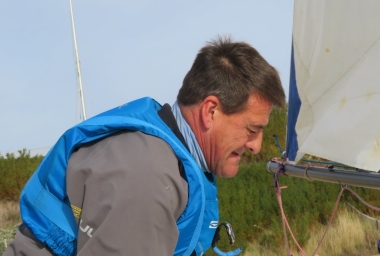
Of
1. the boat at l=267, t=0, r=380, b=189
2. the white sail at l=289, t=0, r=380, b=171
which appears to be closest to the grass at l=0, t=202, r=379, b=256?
the boat at l=267, t=0, r=380, b=189

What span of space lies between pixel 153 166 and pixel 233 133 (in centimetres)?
39

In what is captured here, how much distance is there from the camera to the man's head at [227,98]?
5.11 ft

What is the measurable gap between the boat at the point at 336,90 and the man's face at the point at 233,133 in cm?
46

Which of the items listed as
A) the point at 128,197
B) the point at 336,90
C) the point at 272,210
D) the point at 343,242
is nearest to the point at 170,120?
the point at 128,197

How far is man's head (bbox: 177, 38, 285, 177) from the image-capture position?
1557 mm

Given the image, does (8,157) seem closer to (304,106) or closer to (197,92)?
(304,106)

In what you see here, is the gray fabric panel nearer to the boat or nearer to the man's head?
the man's head

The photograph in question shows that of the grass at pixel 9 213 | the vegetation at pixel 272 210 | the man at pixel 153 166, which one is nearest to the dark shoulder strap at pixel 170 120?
the man at pixel 153 166

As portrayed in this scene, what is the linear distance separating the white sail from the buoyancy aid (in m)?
0.72

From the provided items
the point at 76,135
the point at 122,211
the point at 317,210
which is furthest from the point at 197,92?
the point at 317,210

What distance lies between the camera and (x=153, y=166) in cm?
128

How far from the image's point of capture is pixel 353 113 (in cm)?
209

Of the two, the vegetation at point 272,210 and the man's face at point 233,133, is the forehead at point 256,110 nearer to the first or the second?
the man's face at point 233,133

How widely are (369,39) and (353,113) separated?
0.94ft
